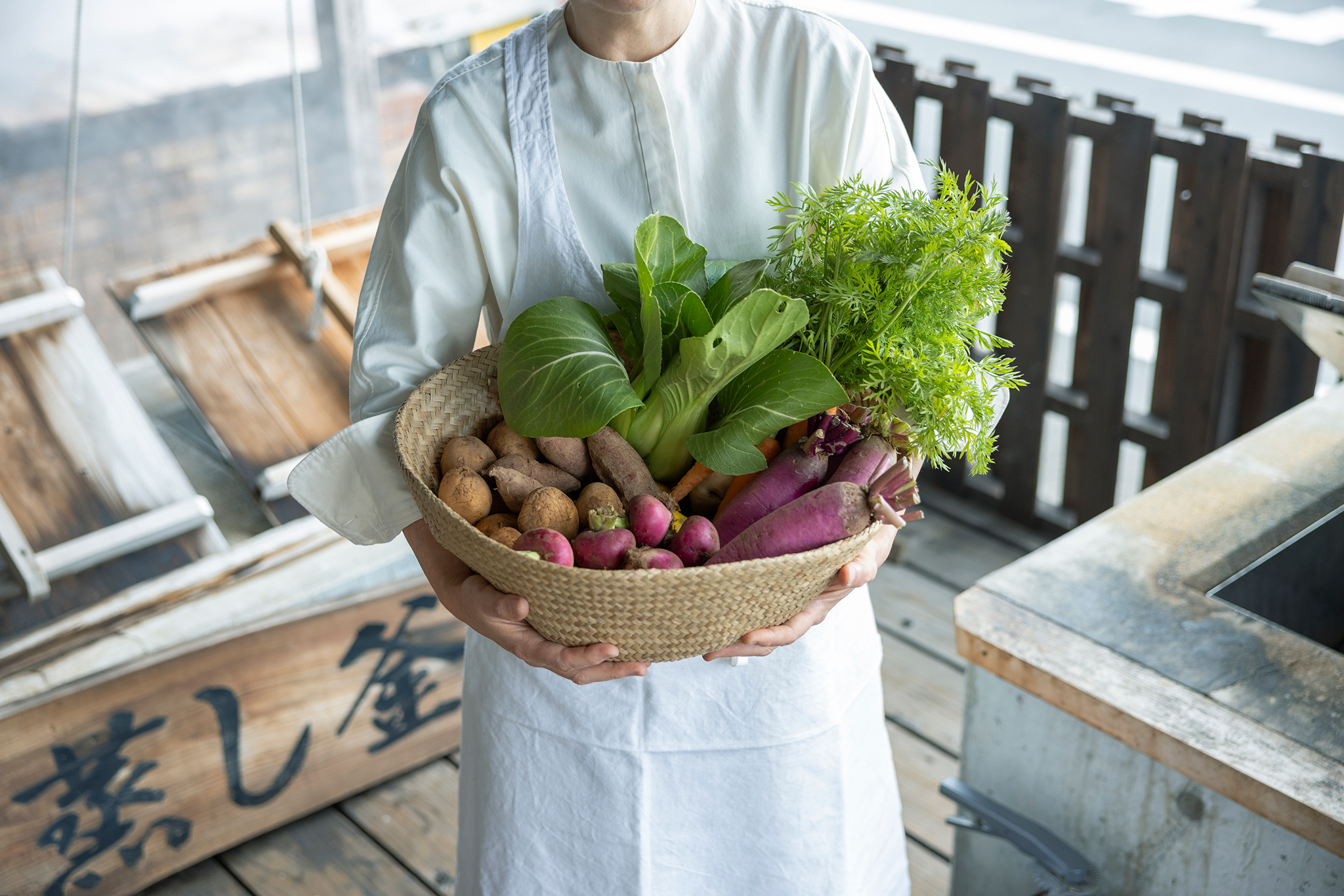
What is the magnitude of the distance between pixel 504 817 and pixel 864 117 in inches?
30.5

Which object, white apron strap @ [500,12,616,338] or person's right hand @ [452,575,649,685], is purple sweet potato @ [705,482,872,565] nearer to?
person's right hand @ [452,575,649,685]

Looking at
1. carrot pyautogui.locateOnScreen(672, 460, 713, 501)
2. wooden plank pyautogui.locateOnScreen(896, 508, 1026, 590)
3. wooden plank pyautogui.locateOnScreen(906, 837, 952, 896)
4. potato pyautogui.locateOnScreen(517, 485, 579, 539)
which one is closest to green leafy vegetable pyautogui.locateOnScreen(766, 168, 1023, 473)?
carrot pyautogui.locateOnScreen(672, 460, 713, 501)

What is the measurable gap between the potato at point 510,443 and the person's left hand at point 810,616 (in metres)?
0.22

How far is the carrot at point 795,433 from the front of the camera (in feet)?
2.94

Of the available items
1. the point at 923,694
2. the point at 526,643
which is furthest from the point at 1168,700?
the point at 923,694

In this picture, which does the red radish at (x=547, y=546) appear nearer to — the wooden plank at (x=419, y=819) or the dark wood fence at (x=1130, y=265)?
the wooden plank at (x=419, y=819)

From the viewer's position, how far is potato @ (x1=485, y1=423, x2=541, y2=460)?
0.91 m

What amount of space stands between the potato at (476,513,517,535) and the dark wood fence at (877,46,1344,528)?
1.65 meters

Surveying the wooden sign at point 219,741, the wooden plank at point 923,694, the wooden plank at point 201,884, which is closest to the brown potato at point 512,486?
the wooden sign at point 219,741

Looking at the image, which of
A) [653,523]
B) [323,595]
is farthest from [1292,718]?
[323,595]

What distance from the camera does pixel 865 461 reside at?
0.84 m

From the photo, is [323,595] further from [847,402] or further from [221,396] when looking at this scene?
[847,402]

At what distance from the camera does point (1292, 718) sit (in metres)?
0.98

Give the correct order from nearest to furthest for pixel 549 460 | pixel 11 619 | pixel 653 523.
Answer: pixel 653 523 → pixel 549 460 → pixel 11 619
